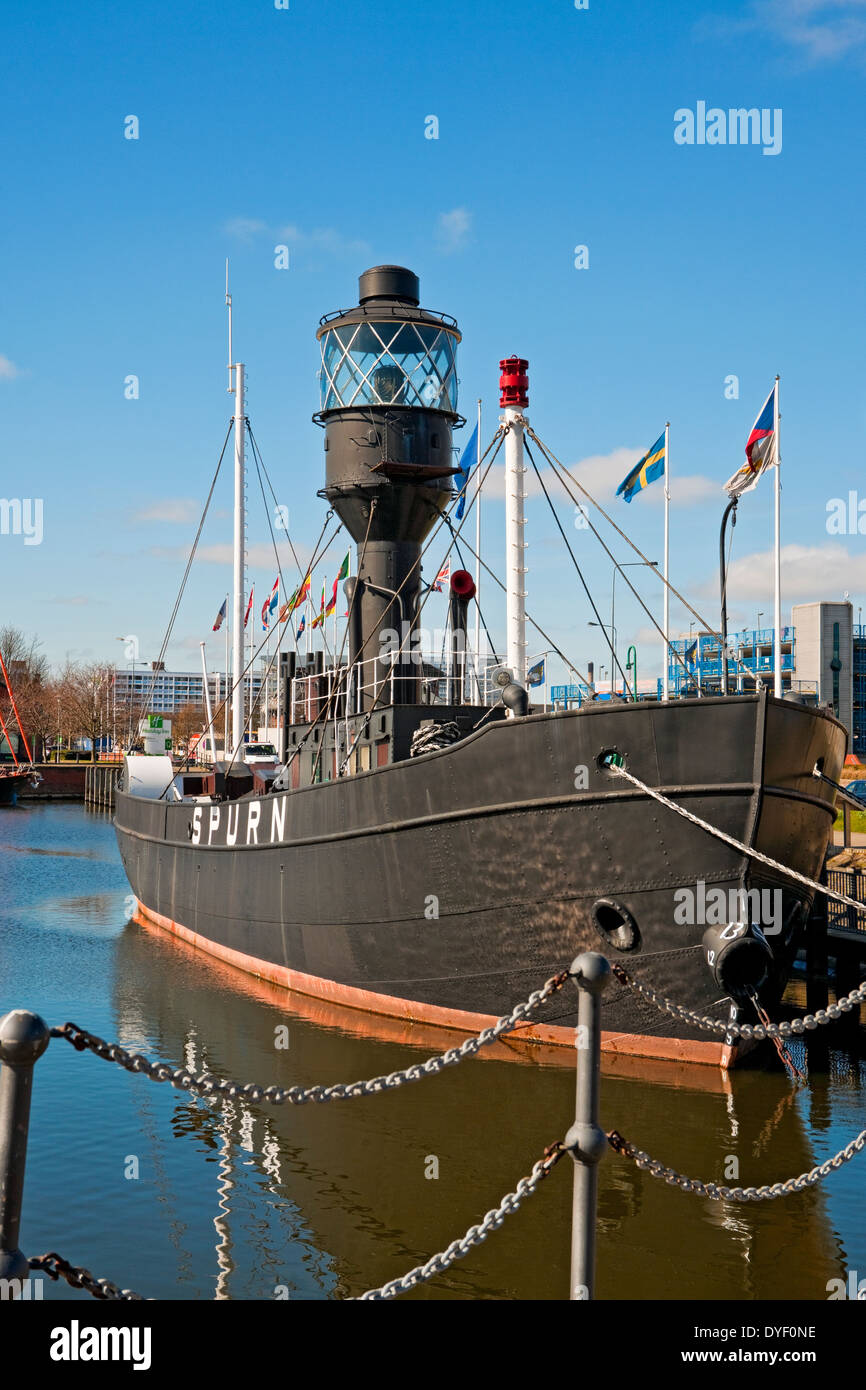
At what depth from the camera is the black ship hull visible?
10.8 m

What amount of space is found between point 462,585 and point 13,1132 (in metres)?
12.2

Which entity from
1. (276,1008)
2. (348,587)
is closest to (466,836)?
(276,1008)

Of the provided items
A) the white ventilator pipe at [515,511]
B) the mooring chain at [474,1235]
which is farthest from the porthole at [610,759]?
the mooring chain at [474,1235]

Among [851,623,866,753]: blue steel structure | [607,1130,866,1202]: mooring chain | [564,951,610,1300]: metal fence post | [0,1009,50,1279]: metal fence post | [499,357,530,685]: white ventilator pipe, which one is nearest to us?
[0,1009,50,1279]: metal fence post

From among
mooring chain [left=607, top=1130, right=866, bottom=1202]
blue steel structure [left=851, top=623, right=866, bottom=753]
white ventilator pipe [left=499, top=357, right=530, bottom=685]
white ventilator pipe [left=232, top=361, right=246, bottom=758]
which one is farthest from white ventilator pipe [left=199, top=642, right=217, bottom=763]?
blue steel structure [left=851, top=623, right=866, bottom=753]

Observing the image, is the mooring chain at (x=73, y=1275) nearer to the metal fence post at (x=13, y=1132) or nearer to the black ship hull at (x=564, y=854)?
the metal fence post at (x=13, y=1132)

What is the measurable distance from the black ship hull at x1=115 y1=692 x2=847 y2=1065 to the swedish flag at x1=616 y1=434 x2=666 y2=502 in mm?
8861

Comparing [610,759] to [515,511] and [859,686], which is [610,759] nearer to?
[515,511]

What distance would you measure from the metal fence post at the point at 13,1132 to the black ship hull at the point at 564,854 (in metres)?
7.96

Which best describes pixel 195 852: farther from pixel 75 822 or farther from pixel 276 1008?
pixel 75 822

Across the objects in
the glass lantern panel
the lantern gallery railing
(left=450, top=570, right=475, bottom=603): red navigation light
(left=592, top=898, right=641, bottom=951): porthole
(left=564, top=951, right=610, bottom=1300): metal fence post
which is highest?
the glass lantern panel

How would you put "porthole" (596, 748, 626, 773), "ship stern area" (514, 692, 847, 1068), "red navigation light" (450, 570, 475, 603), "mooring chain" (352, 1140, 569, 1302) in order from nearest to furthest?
"mooring chain" (352, 1140, 569, 1302)
"ship stern area" (514, 692, 847, 1068)
"porthole" (596, 748, 626, 773)
"red navigation light" (450, 570, 475, 603)

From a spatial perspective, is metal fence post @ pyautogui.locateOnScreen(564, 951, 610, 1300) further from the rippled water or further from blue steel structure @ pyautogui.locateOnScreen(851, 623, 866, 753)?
blue steel structure @ pyautogui.locateOnScreen(851, 623, 866, 753)

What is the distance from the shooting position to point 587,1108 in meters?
4.17
